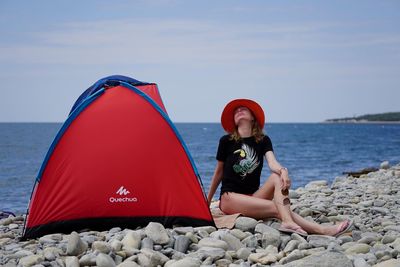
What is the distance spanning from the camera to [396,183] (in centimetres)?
1295

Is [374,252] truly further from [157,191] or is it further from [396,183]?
[396,183]

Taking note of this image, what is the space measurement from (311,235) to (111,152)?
7.85 feet

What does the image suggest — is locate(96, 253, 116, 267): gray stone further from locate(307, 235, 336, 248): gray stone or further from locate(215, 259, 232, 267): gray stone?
locate(307, 235, 336, 248): gray stone

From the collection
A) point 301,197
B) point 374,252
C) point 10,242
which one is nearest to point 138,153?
point 10,242

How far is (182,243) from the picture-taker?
19.7 ft

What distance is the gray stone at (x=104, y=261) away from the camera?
5414 mm

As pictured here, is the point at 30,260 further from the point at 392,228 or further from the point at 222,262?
the point at 392,228

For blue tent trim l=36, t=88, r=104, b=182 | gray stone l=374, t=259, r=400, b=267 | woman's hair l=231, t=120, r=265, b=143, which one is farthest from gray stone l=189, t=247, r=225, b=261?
blue tent trim l=36, t=88, r=104, b=182

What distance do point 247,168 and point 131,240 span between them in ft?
5.93

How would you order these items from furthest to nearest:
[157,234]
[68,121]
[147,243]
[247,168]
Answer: [247,168], [68,121], [157,234], [147,243]

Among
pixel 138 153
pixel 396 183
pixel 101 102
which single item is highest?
pixel 101 102

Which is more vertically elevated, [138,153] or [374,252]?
[138,153]

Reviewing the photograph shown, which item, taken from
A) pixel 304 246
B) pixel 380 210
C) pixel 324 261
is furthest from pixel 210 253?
pixel 380 210

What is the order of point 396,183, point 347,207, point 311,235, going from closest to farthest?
point 311,235, point 347,207, point 396,183
